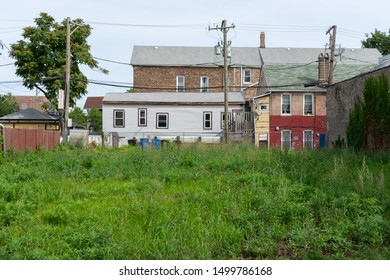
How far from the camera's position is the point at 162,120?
39312 millimetres

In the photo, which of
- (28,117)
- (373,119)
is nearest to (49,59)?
(28,117)

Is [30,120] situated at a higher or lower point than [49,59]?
lower

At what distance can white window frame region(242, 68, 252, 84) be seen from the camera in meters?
52.0

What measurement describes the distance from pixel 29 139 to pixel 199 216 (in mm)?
16095

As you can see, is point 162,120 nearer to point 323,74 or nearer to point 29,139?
point 323,74

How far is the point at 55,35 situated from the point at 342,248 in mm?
37754

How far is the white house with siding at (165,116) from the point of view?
38562 millimetres

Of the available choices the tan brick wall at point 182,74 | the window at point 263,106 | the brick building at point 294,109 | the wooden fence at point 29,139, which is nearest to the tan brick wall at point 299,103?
the brick building at point 294,109

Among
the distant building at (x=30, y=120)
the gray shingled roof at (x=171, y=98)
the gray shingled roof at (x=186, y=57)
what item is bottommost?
the distant building at (x=30, y=120)

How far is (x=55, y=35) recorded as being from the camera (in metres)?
38.9

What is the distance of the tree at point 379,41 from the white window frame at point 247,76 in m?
21.8

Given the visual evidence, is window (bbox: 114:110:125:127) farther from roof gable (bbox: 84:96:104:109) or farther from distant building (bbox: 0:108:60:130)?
roof gable (bbox: 84:96:104:109)

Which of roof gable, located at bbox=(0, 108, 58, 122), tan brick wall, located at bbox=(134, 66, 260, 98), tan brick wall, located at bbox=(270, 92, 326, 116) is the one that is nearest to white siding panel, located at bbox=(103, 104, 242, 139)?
tan brick wall, located at bbox=(270, 92, 326, 116)

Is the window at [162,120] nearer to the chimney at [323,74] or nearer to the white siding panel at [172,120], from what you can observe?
the white siding panel at [172,120]
